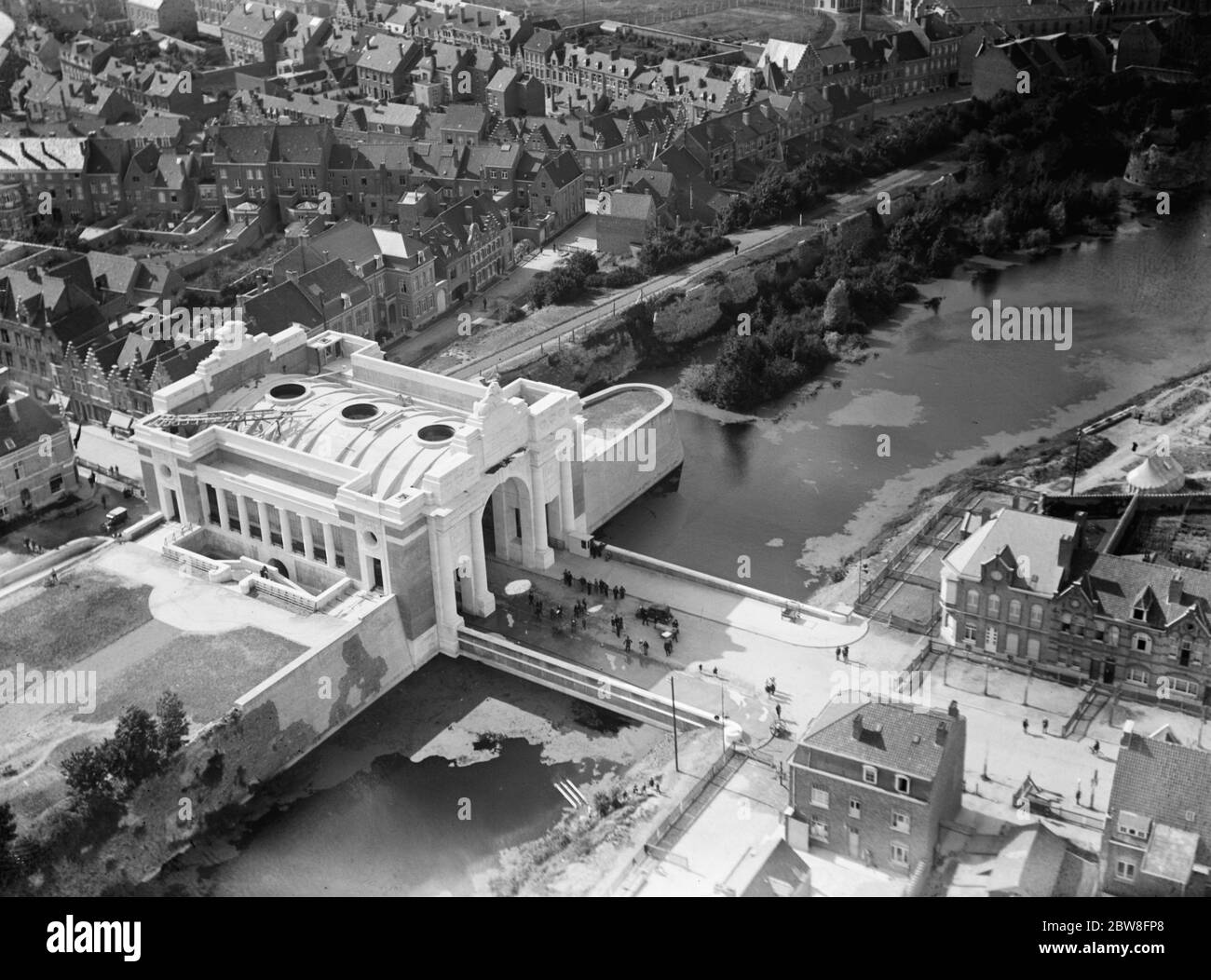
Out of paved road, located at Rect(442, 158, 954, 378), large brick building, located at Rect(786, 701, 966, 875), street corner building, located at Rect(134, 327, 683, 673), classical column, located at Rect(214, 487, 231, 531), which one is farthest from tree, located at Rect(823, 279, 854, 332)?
large brick building, located at Rect(786, 701, 966, 875)

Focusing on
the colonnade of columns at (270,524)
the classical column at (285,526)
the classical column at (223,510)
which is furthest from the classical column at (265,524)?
the classical column at (223,510)

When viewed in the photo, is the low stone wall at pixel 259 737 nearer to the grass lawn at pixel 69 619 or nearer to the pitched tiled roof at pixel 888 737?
the grass lawn at pixel 69 619
